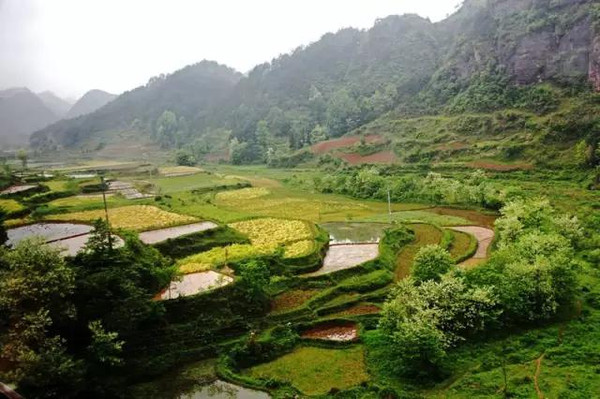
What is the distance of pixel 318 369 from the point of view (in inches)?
770

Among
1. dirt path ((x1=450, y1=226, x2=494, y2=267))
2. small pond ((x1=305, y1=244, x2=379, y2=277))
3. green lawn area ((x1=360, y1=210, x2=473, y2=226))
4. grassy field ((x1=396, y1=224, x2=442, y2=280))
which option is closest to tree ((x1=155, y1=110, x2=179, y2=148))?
green lawn area ((x1=360, y1=210, x2=473, y2=226))

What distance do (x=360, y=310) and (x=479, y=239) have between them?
48.4 ft

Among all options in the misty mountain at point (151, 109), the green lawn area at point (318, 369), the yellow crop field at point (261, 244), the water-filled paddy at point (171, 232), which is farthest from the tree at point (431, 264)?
the misty mountain at point (151, 109)

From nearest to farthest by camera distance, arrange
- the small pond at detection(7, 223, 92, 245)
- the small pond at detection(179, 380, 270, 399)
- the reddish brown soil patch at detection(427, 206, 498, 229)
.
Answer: the small pond at detection(179, 380, 270, 399), the small pond at detection(7, 223, 92, 245), the reddish brown soil patch at detection(427, 206, 498, 229)

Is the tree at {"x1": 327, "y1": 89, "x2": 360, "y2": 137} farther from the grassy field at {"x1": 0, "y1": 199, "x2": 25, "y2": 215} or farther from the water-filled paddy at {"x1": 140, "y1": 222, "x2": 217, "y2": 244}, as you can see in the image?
the water-filled paddy at {"x1": 140, "y1": 222, "x2": 217, "y2": 244}

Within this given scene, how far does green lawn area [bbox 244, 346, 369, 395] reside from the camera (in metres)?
18.6


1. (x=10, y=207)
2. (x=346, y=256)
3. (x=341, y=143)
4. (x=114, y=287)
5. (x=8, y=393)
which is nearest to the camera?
(x=8, y=393)

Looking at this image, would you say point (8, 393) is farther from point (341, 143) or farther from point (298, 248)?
point (341, 143)

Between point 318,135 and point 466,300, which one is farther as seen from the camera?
point 318,135

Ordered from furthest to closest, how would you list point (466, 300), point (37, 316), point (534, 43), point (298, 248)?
point (534, 43) → point (298, 248) → point (466, 300) → point (37, 316)

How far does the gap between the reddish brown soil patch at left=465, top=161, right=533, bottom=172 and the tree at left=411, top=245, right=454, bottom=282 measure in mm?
38009

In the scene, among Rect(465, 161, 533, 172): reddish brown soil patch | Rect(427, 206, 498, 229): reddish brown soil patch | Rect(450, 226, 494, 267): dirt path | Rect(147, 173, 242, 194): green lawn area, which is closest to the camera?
Rect(450, 226, 494, 267): dirt path

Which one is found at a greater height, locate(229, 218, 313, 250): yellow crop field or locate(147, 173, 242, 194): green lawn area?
locate(147, 173, 242, 194): green lawn area

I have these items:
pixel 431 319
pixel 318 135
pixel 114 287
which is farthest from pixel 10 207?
pixel 318 135
